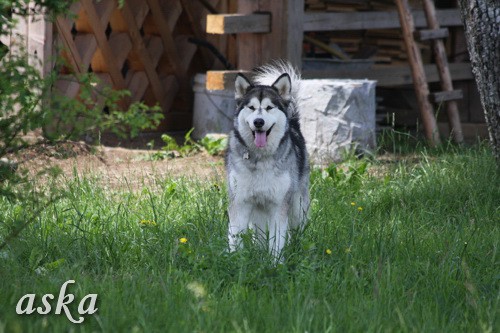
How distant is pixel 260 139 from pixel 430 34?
16.6ft

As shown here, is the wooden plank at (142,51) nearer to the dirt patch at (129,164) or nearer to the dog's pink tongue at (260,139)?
the dirt patch at (129,164)

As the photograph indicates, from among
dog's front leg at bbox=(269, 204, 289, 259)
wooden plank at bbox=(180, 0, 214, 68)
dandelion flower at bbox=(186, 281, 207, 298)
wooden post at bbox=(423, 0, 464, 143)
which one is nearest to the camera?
dandelion flower at bbox=(186, 281, 207, 298)

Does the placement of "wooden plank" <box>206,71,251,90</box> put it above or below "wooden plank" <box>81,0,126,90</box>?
below

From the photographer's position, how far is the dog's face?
5.16 meters

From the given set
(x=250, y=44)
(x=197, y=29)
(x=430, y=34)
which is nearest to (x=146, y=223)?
(x=250, y=44)

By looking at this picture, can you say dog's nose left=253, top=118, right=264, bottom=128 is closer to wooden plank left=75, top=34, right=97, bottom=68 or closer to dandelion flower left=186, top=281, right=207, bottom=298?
dandelion flower left=186, top=281, right=207, bottom=298

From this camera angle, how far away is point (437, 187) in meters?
6.54

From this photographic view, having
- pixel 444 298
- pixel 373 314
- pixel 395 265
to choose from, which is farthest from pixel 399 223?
pixel 373 314

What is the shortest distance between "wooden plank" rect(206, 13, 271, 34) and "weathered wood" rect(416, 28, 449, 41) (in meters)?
1.77

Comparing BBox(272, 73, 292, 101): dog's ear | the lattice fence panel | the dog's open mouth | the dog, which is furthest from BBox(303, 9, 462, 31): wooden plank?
the dog's open mouth

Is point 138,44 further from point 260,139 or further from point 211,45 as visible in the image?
point 260,139

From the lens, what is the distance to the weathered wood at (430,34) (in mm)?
9492

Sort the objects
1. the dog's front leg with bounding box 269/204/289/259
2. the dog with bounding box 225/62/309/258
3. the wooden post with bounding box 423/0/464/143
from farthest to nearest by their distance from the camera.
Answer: the wooden post with bounding box 423/0/464/143 → the dog with bounding box 225/62/309/258 → the dog's front leg with bounding box 269/204/289/259

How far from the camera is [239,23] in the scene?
8773mm
